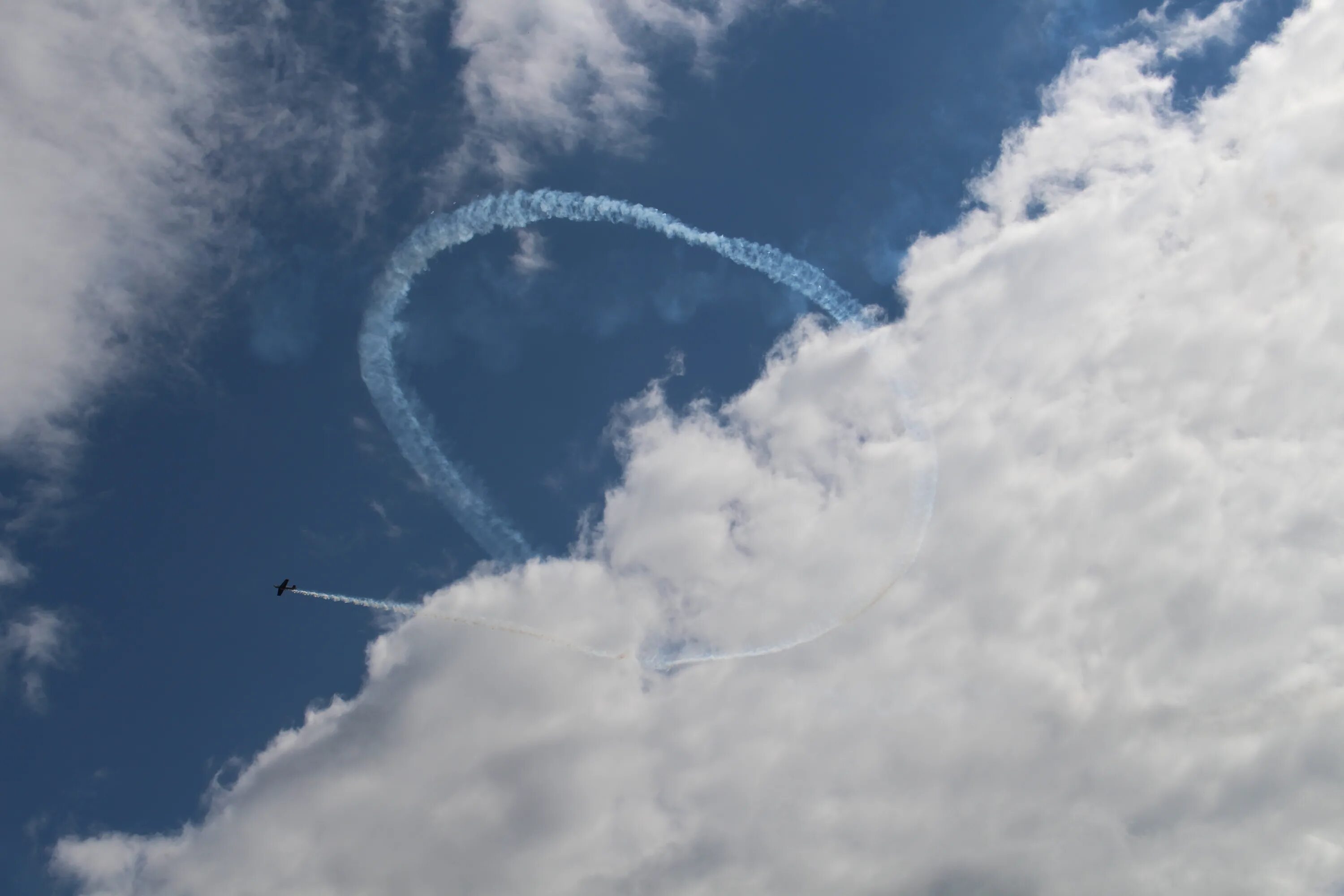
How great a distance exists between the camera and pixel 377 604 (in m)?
90.4

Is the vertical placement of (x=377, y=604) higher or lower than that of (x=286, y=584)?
lower

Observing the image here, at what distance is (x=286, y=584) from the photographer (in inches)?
4082

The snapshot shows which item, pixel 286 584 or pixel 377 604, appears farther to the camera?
pixel 286 584

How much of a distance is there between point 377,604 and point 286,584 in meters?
21.2
